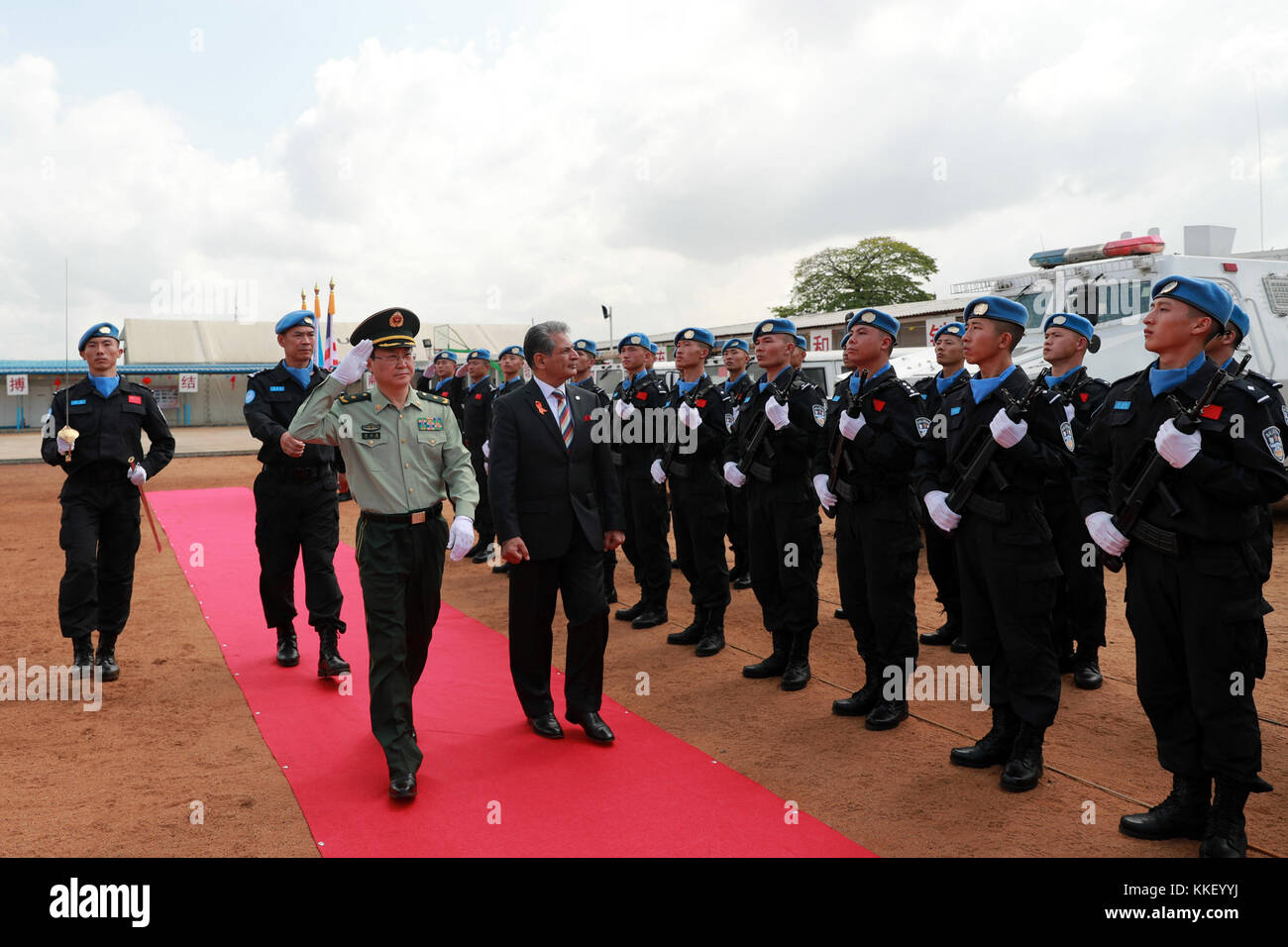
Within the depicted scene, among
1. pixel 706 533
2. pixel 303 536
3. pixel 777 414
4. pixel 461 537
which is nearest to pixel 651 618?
pixel 706 533

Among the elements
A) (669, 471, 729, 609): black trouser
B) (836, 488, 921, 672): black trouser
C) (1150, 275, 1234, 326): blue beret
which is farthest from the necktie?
(1150, 275, 1234, 326): blue beret

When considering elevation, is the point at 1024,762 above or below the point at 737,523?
below

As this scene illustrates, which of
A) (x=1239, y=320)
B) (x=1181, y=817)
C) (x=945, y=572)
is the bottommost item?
(x=1181, y=817)

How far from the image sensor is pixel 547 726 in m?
4.65

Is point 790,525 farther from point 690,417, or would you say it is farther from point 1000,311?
point 1000,311

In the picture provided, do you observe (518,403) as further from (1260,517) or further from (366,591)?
(1260,517)

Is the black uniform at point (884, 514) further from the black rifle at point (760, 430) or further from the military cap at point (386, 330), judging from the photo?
the military cap at point (386, 330)

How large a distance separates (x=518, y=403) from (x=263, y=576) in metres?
2.36

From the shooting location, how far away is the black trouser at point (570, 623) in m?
4.65

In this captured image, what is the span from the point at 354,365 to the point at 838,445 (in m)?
2.58

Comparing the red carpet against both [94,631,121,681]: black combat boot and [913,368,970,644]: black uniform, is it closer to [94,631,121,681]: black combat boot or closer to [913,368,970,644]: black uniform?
[94,631,121,681]: black combat boot

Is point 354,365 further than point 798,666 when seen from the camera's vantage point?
No

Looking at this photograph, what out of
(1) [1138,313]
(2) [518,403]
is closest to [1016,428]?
(2) [518,403]

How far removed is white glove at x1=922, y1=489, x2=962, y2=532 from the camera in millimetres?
4145
